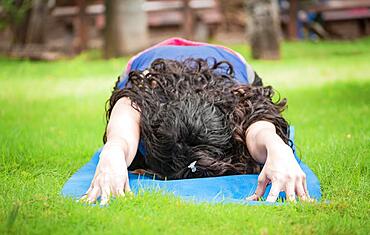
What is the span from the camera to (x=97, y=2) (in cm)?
2472

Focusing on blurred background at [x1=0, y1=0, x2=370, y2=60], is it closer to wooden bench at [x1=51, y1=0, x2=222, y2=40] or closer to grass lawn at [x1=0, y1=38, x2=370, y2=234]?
wooden bench at [x1=51, y1=0, x2=222, y2=40]

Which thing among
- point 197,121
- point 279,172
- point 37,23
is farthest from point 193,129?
point 37,23

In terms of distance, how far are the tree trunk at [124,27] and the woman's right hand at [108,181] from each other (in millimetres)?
13111

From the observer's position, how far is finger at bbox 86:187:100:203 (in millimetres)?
3818

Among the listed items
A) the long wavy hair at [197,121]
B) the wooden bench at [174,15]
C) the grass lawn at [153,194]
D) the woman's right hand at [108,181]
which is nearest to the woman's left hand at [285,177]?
the grass lawn at [153,194]

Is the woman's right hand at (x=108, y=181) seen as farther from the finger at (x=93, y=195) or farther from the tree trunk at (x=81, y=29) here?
the tree trunk at (x=81, y=29)

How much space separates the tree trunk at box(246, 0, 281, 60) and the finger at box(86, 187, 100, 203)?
1209 cm

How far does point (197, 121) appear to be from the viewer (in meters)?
4.46

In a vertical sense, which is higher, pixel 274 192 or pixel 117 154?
pixel 117 154

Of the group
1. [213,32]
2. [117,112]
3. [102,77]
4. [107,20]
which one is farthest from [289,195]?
[213,32]

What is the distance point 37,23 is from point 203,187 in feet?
54.4

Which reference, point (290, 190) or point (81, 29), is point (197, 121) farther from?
point (81, 29)

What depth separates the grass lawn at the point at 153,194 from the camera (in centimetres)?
346

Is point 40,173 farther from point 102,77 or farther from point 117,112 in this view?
point 102,77
